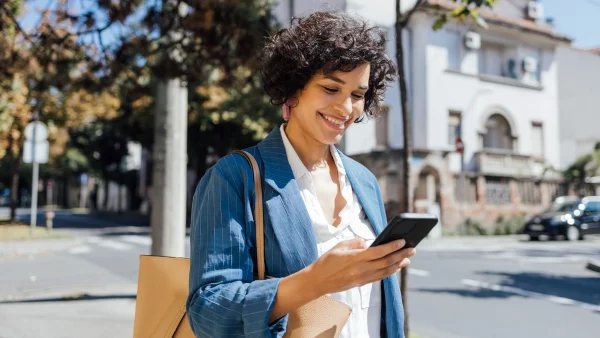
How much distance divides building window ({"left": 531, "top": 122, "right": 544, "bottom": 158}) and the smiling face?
1040 inches

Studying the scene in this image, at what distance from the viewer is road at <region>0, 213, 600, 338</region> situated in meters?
5.97

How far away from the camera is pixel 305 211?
1450 mm

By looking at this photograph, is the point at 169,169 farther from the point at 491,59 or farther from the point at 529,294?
the point at 491,59

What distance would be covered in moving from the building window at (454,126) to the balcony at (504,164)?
118 centimetres

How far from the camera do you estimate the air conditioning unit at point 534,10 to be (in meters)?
26.7

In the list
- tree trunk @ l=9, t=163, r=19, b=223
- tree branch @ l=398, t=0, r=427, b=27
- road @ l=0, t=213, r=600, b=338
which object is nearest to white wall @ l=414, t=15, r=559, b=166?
road @ l=0, t=213, r=600, b=338

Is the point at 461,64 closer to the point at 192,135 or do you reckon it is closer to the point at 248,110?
the point at 248,110

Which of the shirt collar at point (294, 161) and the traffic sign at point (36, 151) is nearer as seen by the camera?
the shirt collar at point (294, 161)

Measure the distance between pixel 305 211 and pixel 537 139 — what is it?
2700 centimetres

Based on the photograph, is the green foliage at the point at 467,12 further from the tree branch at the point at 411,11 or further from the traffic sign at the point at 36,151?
the traffic sign at the point at 36,151

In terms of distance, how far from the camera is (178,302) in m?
1.54

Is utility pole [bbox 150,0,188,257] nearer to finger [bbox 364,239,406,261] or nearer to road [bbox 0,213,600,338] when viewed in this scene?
road [bbox 0,213,600,338]

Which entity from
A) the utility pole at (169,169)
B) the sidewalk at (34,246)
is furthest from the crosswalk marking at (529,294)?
the sidewalk at (34,246)

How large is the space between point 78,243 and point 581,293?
525 inches
